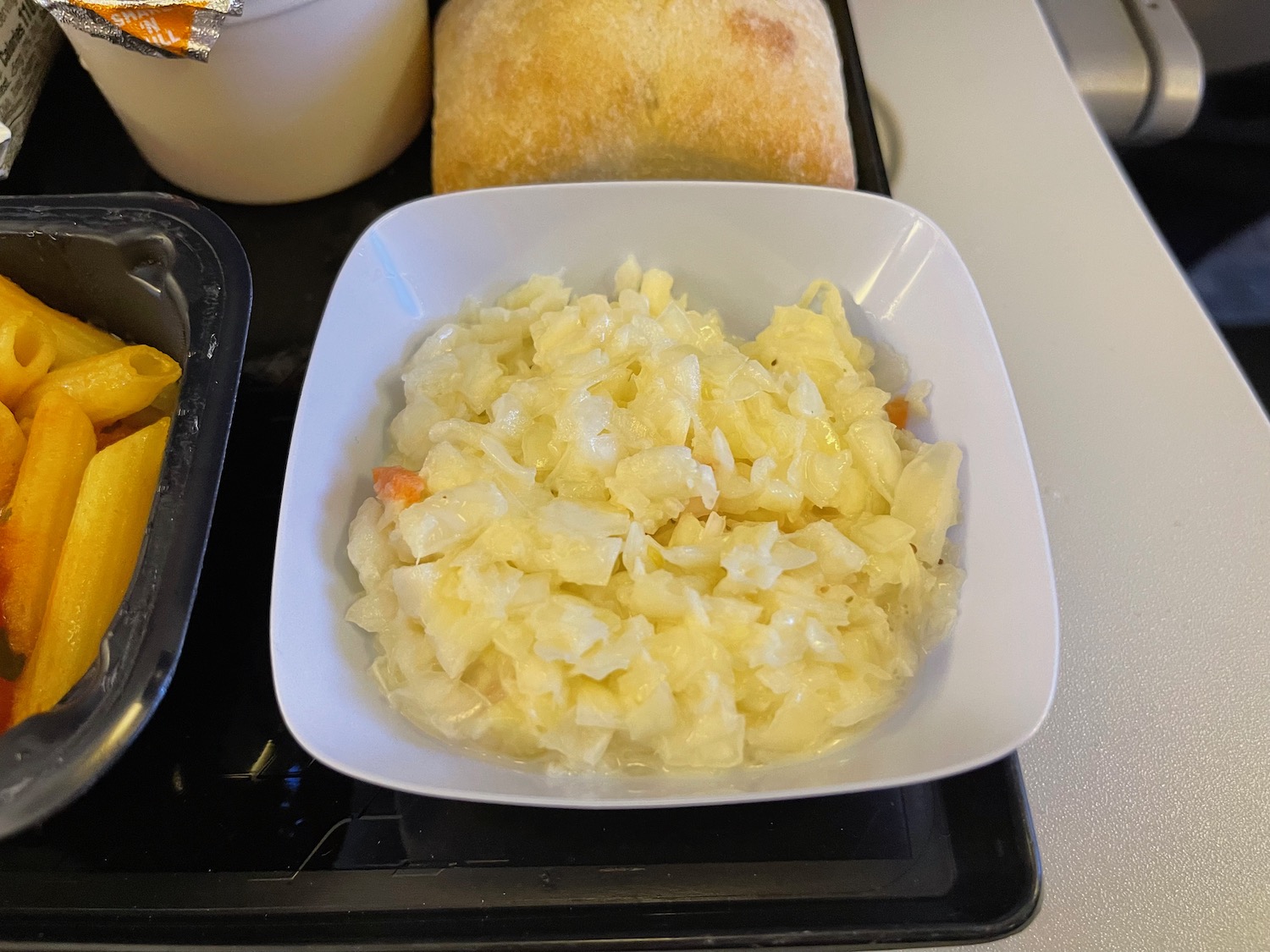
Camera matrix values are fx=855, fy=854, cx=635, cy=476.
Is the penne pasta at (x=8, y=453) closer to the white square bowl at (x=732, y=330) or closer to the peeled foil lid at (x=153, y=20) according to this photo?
the white square bowl at (x=732, y=330)

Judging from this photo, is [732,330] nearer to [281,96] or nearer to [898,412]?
[898,412]

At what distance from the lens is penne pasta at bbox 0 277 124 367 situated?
858mm

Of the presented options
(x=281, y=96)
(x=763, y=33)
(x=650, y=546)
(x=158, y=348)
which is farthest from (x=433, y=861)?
(x=763, y=33)

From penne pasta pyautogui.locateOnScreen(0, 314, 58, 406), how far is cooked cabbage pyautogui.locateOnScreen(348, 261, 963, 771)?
0.35 m

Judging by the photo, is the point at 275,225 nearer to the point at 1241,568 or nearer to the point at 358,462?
the point at 358,462

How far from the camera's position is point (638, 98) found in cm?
102

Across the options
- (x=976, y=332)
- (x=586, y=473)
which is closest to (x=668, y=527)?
(x=586, y=473)

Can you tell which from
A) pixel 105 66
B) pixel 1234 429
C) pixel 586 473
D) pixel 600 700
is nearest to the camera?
pixel 600 700

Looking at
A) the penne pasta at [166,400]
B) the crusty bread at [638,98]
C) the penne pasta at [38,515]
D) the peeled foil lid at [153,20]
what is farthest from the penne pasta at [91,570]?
the crusty bread at [638,98]

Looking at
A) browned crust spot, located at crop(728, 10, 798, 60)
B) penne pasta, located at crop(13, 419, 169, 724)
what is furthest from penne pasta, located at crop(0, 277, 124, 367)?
browned crust spot, located at crop(728, 10, 798, 60)

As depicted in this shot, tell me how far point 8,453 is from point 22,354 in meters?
0.12

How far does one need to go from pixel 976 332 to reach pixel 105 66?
3.19 ft

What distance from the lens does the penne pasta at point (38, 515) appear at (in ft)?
2.44

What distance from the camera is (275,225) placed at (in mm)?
1142
